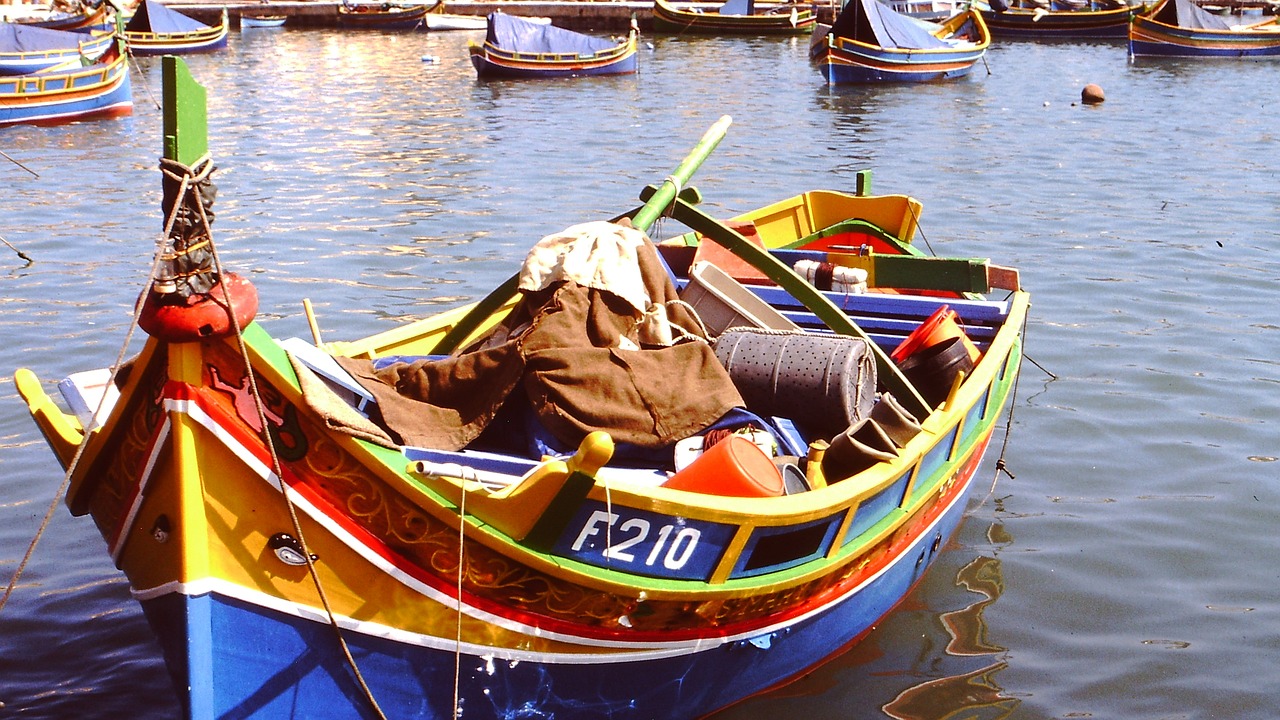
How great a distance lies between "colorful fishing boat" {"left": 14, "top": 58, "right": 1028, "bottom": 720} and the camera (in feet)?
11.8

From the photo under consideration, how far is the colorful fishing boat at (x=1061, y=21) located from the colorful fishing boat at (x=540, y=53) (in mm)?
16792

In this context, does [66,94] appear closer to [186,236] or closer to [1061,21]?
[186,236]

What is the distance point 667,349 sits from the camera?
504 cm

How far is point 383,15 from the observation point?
A: 45.2 meters

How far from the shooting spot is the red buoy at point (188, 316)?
11.1ft

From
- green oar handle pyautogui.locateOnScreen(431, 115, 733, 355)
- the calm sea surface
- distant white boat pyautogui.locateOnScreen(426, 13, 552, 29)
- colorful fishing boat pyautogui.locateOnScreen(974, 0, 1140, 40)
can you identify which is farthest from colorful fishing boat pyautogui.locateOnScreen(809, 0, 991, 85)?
green oar handle pyautogui.locateOnScreen(431, 115, 733, 355)

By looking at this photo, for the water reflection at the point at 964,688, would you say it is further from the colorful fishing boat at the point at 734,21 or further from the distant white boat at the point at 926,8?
the distant white boat at the point at 926,8

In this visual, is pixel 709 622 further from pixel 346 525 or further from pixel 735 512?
pixel 346 525

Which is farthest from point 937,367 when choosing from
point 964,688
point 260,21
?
point 260,21

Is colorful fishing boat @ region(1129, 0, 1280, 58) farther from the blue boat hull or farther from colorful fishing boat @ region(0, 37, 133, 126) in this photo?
the blue boat hull

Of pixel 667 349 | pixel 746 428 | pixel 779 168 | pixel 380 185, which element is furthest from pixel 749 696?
pixel 779 168

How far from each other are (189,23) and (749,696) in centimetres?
3838

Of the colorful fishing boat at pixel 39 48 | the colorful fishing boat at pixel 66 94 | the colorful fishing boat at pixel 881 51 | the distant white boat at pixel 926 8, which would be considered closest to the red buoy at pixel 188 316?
the colorful fishing boat at pixel 66 94

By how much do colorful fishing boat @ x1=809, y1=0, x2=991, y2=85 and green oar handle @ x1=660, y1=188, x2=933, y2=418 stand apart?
2508 centimetres
